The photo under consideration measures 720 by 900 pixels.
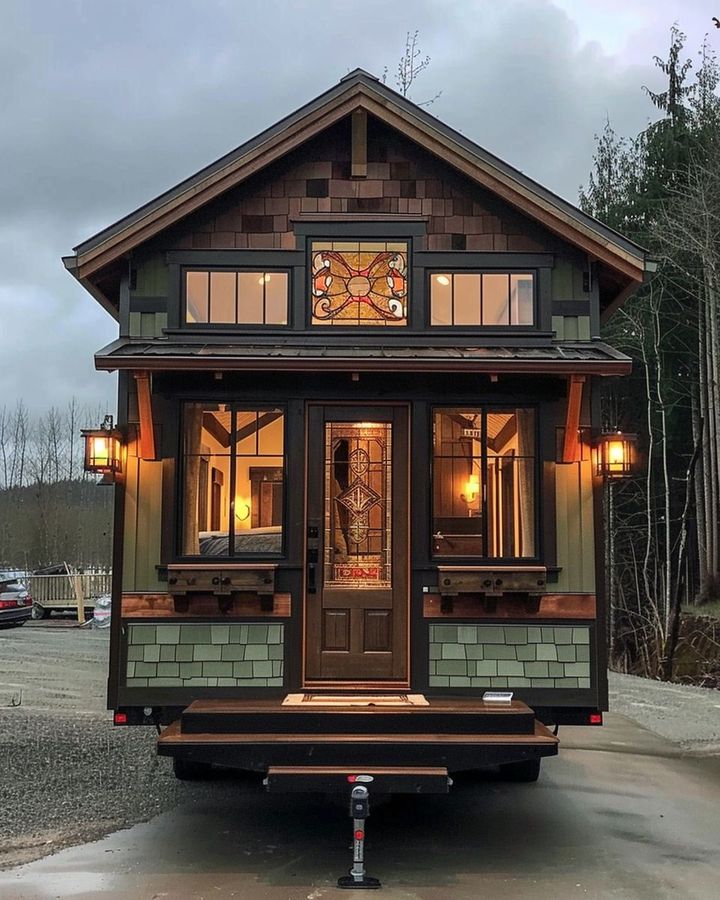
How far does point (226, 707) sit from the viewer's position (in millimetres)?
5730

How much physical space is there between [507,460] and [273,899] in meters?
3.26

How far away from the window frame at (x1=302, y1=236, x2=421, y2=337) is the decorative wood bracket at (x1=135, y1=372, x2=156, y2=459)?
130 centimetres

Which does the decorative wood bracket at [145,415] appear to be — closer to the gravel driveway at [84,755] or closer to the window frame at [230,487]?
the window frame at [230,487]

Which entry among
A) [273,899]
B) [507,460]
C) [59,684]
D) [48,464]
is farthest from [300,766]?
[48,464]

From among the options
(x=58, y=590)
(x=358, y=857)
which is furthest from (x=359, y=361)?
(x=58, y=590)

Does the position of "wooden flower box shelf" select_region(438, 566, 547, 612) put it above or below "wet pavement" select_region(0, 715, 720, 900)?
above

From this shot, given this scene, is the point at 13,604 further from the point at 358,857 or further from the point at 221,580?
the point at 358,857

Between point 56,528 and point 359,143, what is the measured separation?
124ft

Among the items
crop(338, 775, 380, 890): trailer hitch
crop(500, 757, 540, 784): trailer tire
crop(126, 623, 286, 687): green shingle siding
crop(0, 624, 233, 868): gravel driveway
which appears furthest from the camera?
crop(500, 757, 540, 784): trailer tire

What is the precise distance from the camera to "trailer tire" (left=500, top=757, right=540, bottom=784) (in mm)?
7770

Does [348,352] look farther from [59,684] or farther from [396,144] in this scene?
[59,684]

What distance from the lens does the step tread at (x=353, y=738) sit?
206 inches

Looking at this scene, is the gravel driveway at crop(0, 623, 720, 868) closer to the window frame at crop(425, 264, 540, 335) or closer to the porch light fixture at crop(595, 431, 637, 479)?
the porch light fixture at crop(595, 431, 637, 479)

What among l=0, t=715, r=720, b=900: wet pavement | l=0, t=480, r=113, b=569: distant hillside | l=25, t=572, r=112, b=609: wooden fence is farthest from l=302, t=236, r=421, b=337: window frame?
l=0, t=480, r=113, b=569: distant hillside
